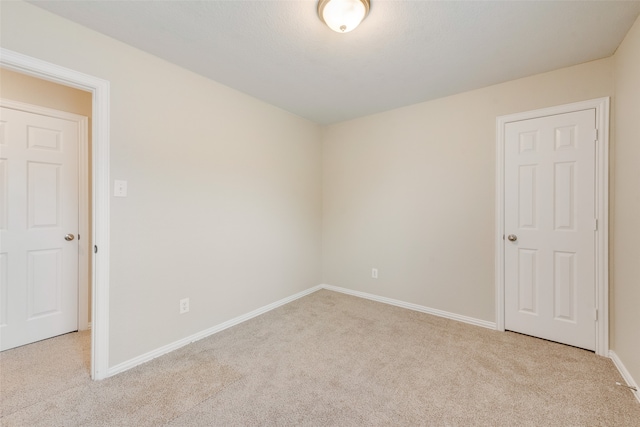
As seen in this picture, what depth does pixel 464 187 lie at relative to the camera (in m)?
2.73

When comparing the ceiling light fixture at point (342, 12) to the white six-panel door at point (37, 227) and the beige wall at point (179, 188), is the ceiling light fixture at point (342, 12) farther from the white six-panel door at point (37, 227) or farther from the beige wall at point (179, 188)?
the white six-panel door at point (37, 227)

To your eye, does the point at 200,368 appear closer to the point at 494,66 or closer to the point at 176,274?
the point at 176,274

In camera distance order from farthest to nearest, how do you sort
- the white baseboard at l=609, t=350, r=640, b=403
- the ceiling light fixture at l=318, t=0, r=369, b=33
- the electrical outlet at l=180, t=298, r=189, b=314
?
the electrical outlet at l=180, t=298, r=189, b=314, the white baseboard at l=609, t=350, r=640, b=403, the ceiling light fixture at l=318, t=0, r=369, b=33

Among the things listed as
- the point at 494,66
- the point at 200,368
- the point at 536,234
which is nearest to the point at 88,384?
the point at 200,368

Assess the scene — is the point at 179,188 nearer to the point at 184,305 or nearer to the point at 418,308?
the point at 184,305

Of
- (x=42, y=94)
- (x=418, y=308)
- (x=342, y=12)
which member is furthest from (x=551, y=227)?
(x=42, y=94)

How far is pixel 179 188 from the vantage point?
224cm

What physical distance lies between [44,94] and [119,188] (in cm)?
135

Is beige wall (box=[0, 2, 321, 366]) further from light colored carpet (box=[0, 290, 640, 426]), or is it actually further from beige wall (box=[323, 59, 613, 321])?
beige wall (box=[323, 59, 613, 321])

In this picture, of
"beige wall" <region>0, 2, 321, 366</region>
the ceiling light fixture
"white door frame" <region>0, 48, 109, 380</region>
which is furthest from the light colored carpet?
the ceiling light fixture

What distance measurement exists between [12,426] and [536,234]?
3.85m

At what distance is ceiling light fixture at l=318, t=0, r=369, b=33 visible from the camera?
1.47m

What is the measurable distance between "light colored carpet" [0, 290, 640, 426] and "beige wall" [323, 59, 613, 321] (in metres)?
0.62

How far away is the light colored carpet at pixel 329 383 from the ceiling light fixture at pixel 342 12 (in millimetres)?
2285
